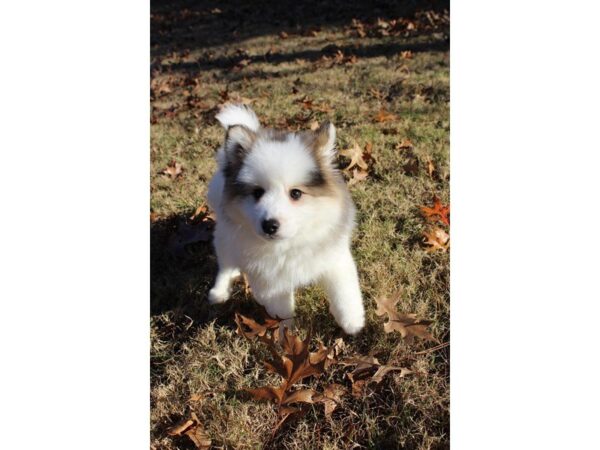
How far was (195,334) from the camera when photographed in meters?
2.07

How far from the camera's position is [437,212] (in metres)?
2.50

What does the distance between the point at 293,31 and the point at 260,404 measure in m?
4.93

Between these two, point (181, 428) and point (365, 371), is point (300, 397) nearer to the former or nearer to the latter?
point (365, 371)

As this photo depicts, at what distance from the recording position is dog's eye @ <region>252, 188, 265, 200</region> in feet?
5.38

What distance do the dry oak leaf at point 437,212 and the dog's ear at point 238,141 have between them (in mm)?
1231

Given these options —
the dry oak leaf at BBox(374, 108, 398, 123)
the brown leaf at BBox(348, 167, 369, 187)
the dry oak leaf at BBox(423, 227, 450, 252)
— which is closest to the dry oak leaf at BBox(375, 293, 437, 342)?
the dry oak leaf at BBox(423, 227, 450, 252)

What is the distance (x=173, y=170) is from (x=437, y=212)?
79.3 inches

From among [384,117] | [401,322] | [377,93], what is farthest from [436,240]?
[377,93]

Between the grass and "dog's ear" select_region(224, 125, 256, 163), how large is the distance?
2.56 ft

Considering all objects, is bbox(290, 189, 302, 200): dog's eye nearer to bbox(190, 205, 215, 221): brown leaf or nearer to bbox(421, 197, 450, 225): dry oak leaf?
bbox(421, 197, 450, 225): dry oak leaf
